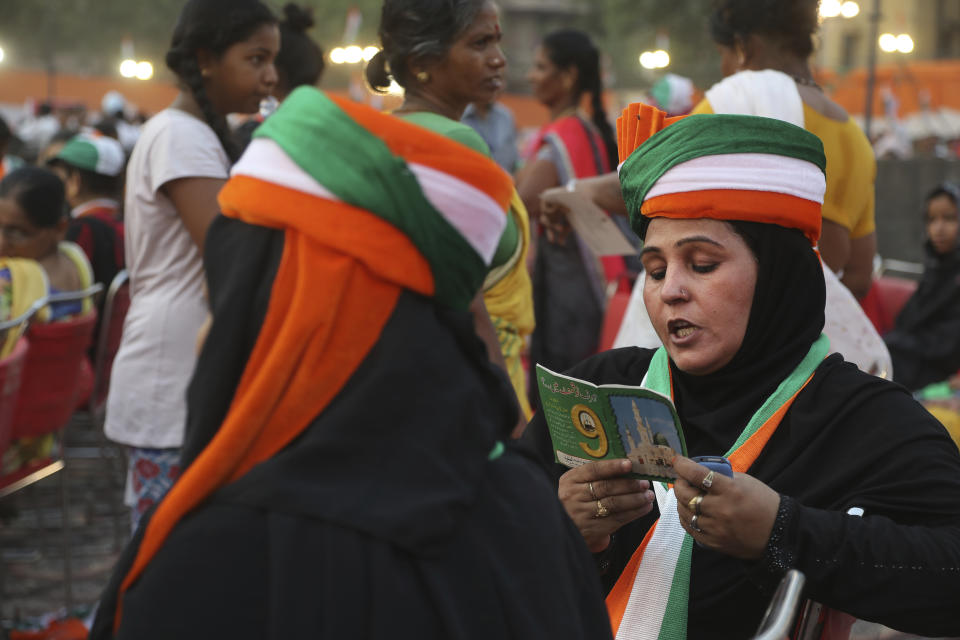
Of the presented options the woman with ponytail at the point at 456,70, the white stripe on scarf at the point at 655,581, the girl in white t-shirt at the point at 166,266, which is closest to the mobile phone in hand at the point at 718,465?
the white stripe on scarf at the point at 655,581

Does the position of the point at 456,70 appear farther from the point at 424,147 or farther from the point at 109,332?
the point at 109,332

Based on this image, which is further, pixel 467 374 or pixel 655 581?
pixel 655 581

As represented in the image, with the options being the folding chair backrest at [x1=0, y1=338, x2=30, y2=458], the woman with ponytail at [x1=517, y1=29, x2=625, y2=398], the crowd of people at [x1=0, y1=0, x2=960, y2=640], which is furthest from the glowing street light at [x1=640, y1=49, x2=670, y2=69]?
the folding chair backrest at [x1=0, y1=338, x2=30, y2=458]

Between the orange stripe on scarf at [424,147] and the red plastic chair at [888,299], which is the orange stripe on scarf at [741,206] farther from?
the red plastic chair at [888,299]

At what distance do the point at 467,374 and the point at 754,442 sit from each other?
0.92 m

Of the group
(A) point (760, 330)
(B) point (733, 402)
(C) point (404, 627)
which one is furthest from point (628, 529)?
(C) point (404, 627)

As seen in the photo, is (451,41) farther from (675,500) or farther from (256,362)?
(256,362)

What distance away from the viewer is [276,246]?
57.5 inches

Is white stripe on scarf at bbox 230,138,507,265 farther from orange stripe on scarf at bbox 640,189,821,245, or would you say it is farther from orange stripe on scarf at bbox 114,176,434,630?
orange stripe on scarf at bbox 640,189,821,245

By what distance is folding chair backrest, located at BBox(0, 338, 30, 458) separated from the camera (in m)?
3.70

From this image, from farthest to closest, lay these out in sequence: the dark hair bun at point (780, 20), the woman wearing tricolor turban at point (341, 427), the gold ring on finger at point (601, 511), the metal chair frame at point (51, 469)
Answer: the metal chair frame at point (51, 469) < the dark hair bun at point (780, 20) < the gold ring on finger at point (601, 511) < the woman wearing tricolor turban at point (341, 427)

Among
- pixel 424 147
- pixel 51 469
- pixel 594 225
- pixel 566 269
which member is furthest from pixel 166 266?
pixel 424 147

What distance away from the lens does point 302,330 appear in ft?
4.63

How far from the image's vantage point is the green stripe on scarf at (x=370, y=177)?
1454 mm
